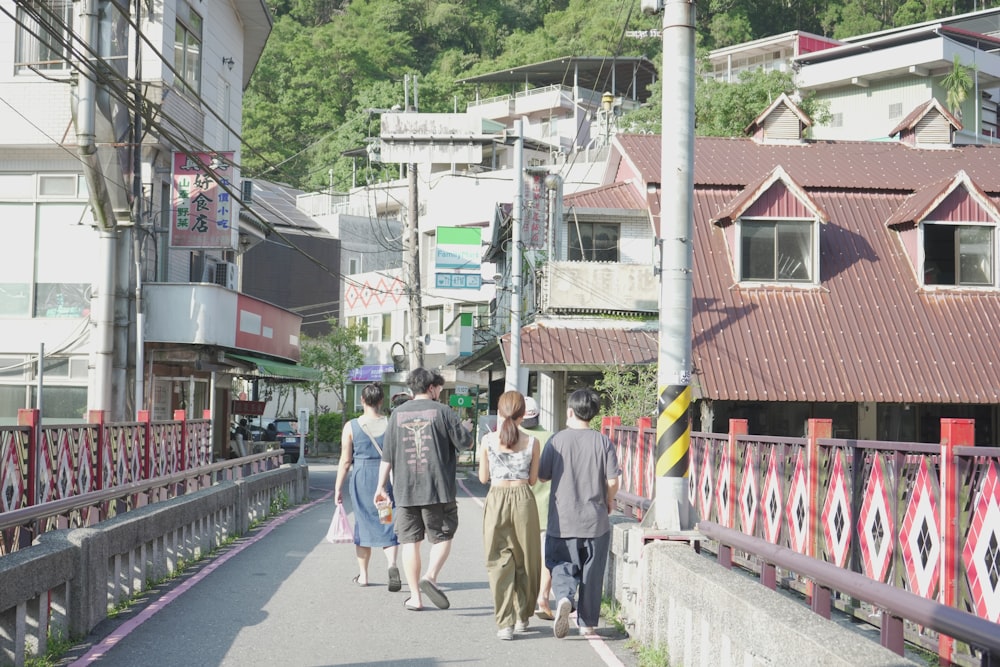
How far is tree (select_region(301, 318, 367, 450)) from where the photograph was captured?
54438mm

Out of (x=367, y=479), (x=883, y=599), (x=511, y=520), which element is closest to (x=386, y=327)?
(x=367, y=479)

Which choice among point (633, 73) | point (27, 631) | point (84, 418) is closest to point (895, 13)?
point (633, 73)

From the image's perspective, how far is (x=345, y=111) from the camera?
2677 inches

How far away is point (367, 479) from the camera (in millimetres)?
10617

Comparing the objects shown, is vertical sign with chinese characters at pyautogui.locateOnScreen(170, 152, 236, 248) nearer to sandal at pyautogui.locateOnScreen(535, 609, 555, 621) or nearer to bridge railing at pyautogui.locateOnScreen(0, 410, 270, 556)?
bridge railing at pyautogui.locateOnScreen(0, 410, 270, 556)

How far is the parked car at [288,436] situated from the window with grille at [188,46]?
67.0ft

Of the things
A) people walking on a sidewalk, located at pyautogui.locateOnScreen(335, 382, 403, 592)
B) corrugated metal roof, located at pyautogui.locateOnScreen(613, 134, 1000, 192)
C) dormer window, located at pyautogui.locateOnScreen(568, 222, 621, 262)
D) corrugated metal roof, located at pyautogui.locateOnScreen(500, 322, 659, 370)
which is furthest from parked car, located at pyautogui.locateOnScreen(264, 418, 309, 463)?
people walking on a sidewalk, located at pyautogui.locateOnScreen(335, 382, 403, 592)

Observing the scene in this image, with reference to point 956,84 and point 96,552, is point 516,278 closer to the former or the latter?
point 96,552

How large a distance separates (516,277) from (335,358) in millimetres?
30725

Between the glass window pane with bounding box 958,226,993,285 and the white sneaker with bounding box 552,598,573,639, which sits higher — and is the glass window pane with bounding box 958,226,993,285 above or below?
above

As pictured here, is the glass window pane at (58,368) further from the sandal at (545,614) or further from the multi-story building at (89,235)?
the sandal at (545,614)

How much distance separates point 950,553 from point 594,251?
67.3ft

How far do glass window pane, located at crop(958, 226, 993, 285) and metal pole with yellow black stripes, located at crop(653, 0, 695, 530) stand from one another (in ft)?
57.1

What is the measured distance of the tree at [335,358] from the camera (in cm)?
5444
